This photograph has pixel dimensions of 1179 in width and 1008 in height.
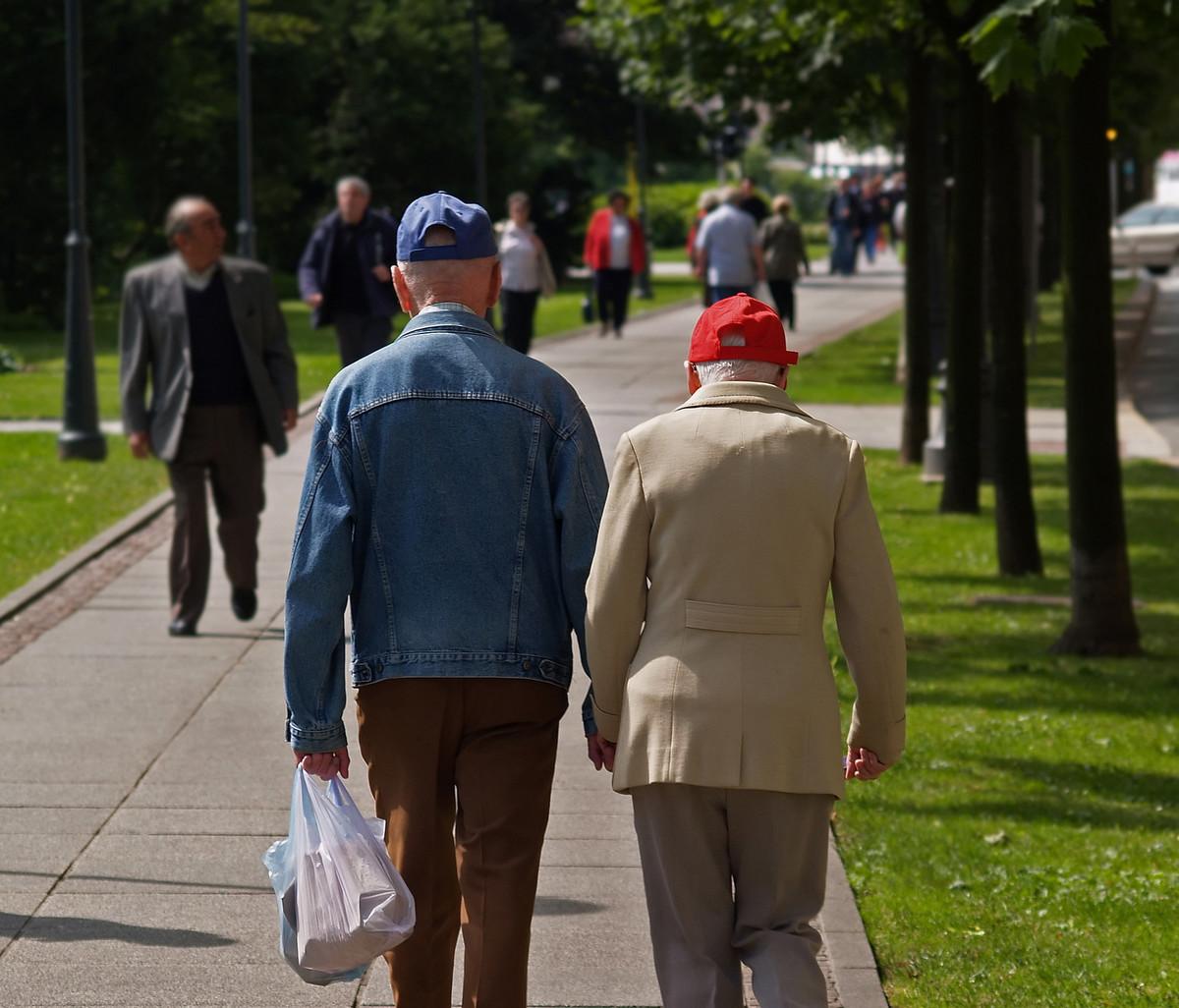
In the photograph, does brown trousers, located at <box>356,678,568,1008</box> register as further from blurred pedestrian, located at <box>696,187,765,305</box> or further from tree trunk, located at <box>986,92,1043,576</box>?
blurred pedestrian, located at <box>696,187,765,305</box>

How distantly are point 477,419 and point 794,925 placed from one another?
1089 millimetres

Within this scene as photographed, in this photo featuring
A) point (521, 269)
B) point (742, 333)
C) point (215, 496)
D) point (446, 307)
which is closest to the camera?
point (742, 333)

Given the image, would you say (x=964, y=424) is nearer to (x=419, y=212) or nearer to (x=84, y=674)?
(x=84, y=674)

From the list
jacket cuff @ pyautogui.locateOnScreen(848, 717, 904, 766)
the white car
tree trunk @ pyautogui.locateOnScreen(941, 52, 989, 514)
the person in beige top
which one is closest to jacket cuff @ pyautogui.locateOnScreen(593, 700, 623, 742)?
the person in beige top

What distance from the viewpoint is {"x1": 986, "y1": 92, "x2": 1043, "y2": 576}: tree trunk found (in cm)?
1157

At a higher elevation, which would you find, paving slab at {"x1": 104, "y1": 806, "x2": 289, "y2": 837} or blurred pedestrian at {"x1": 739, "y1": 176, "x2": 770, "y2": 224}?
blurred pedestrian at {"x1": 739, "y1": 176, "x2": 770, "y2": 224}

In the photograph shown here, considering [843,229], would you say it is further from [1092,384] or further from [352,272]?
[1092,384]

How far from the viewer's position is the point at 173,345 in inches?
357

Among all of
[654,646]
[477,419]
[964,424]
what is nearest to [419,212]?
[477,419]

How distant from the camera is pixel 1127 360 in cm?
2673

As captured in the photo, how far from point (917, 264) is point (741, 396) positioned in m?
13.0

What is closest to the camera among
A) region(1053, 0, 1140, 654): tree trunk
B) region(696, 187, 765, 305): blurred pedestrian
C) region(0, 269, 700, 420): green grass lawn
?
region(1053, 0, 1140, 654): tree trunk

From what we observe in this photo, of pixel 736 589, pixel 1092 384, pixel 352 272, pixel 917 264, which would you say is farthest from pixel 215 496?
pixel 917 264

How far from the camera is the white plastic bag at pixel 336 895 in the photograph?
4.00 m
